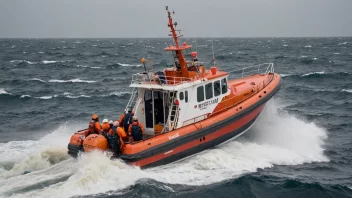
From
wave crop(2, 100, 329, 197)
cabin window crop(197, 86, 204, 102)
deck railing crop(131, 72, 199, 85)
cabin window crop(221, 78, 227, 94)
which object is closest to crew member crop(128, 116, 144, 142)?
wave crop(2, 100, 329, 197)

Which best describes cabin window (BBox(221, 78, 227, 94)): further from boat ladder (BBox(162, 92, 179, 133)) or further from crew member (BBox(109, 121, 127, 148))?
crew member (BBox(109, 121, 127, 148))

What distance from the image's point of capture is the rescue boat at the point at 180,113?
1125 centimetres

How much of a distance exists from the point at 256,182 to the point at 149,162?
2909 mm

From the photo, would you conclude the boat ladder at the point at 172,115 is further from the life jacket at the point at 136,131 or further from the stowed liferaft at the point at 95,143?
the stowed liferaft at the point at 95,143

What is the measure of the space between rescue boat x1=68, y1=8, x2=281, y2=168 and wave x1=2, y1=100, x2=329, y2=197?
13.6 inches

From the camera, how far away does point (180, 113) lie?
40.0ft

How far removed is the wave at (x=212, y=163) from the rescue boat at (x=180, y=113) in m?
0.34

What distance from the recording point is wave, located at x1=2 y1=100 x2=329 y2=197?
10.0 metres

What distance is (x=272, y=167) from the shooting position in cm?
1204

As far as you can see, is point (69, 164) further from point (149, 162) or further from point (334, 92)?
point (334, 92)

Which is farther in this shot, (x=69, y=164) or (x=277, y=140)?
(x=277, y=140)

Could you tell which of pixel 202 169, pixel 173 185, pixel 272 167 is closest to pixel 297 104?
pixel 272 167

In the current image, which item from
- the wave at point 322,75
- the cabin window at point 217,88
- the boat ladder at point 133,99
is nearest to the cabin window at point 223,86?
the cabin window at point 217,88

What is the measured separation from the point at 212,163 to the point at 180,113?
68.3 inches
